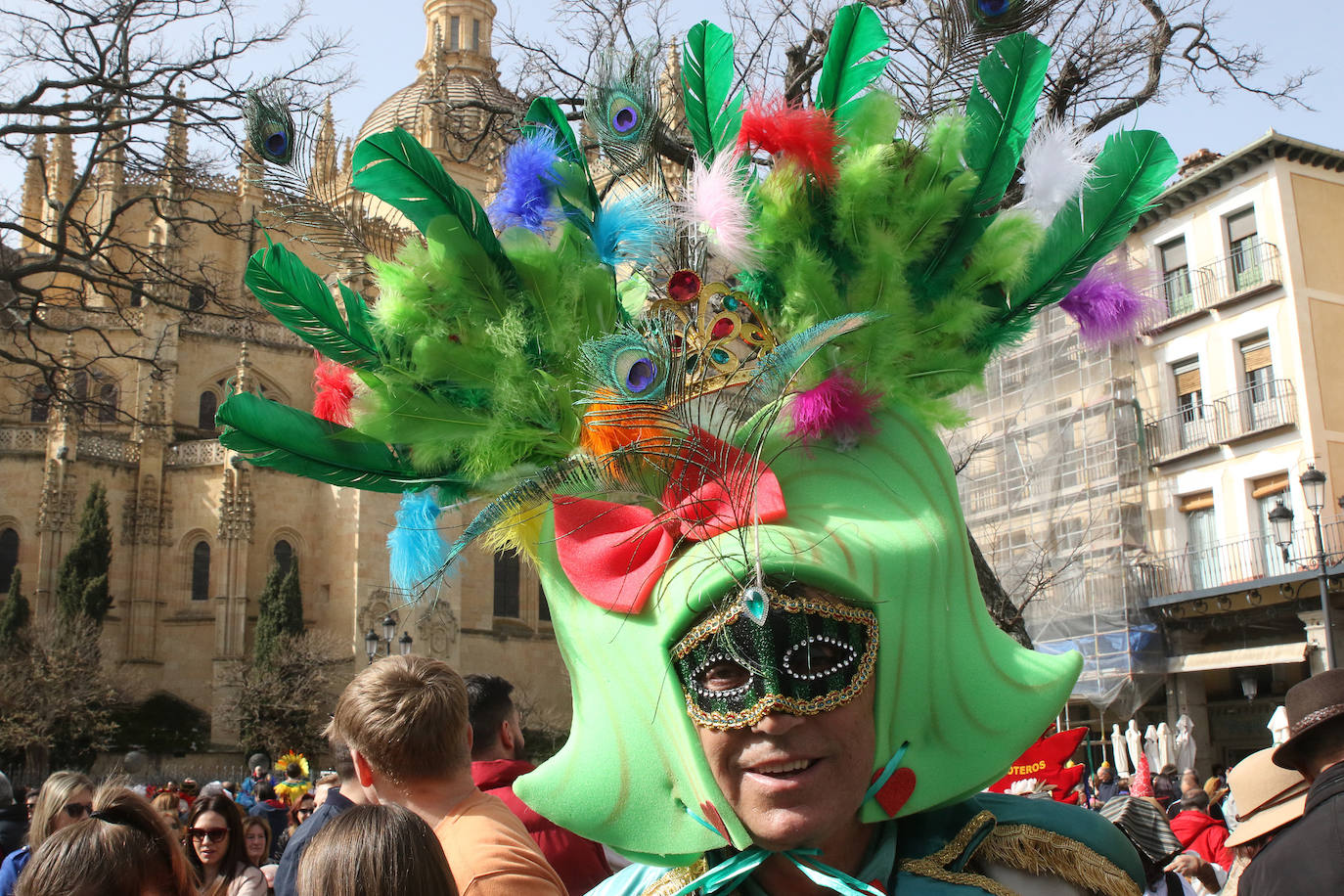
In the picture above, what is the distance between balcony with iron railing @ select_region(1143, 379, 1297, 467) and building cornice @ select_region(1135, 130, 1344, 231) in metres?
3.61

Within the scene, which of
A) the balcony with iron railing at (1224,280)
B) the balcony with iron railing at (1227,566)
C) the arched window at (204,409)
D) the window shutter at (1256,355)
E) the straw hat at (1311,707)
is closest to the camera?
the straw hat at (1311,707)

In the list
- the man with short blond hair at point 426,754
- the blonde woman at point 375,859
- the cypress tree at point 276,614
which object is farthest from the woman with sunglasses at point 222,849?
the cypress tree at point 276,614

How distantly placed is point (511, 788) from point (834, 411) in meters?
1.82

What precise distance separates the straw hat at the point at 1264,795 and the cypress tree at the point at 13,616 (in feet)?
113

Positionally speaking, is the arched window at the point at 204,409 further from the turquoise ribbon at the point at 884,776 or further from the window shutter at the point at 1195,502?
the turquoise ribbon at the point at 884,776

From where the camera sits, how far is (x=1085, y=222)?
8.18ft

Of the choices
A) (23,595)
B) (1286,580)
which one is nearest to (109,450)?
(23,595)

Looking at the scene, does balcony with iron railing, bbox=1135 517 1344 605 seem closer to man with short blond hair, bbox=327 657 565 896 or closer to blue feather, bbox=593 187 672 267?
man with short blond hair, bbox=327 657 565 896

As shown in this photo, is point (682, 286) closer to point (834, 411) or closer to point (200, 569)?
point (834, 411)

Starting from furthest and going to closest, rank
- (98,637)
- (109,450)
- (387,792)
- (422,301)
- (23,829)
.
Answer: (109,450) < (98,637) < (23,829) < (387,792) < (422,301)

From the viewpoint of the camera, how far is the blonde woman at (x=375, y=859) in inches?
81.7

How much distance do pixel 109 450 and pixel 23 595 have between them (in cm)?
499

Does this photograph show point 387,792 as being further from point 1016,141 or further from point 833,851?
point 1016,141

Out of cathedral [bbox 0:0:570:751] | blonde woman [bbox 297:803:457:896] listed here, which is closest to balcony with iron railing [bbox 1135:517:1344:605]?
cathedral [bbox 0:0:570:751]
